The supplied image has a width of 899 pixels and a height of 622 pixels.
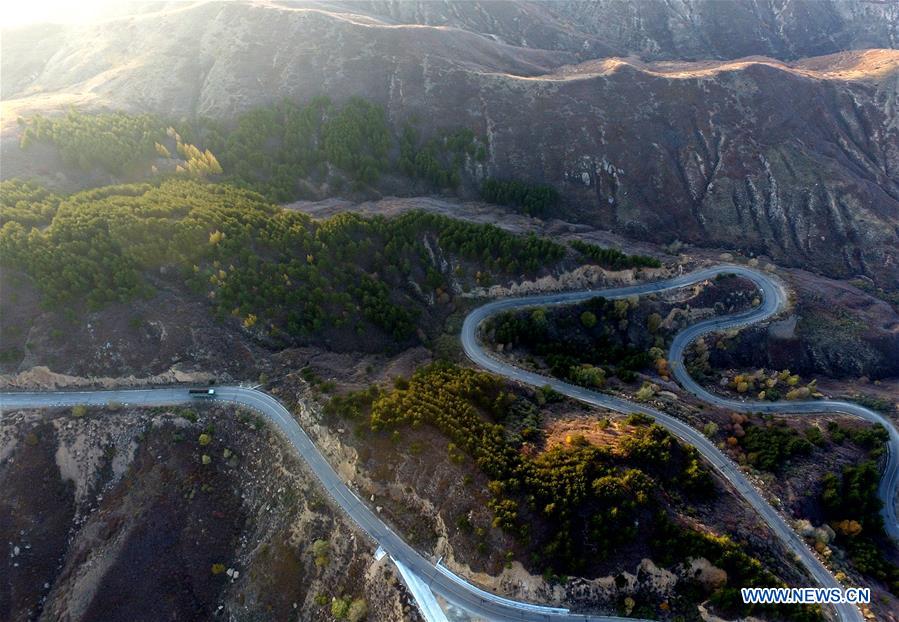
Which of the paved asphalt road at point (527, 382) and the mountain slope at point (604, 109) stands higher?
the mountain slope at point (604, 109)

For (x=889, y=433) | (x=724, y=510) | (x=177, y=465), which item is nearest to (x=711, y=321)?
(x=889, y=433)

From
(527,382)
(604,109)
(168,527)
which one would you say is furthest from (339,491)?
(604,109)

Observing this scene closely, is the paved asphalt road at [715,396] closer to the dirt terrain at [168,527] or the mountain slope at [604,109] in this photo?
the mountain slope at [604,109]

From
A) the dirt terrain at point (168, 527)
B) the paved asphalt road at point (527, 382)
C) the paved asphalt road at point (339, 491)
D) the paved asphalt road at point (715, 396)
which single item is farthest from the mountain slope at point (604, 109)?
the dirt terrain at point (168, 527)

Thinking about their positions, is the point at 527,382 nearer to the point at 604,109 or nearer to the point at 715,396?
the point at 715,396

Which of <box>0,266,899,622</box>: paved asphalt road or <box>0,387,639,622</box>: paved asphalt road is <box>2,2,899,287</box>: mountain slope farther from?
<box>0,387,639,622</box>: paved asphalt road

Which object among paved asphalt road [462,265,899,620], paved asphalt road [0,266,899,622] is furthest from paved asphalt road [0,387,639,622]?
paved asphalt road [462,265,899,620]
